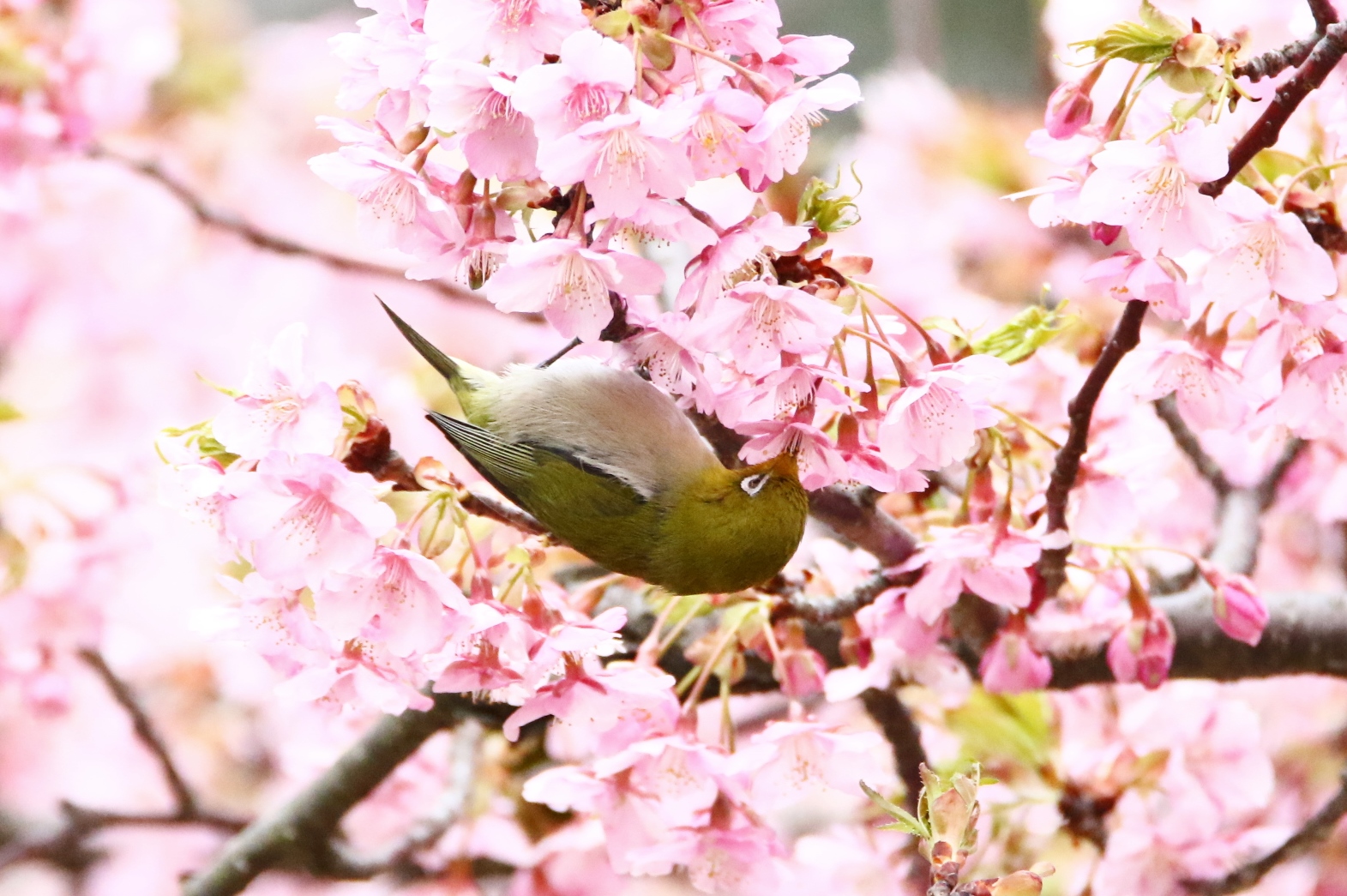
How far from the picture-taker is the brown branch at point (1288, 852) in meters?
1.40

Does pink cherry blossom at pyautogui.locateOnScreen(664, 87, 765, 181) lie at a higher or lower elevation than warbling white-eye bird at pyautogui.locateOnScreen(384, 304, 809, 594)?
higher

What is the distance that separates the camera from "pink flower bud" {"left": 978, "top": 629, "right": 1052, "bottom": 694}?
118 cm

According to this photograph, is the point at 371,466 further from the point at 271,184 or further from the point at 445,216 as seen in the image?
the point at 271,184

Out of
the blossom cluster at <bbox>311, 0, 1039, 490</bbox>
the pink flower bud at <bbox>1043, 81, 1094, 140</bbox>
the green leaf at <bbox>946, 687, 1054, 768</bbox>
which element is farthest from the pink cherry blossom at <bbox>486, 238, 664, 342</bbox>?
the green leaf at <bbox>946, 687, 1054, 768</bbox>

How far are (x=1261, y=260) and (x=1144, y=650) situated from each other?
1.41 ft

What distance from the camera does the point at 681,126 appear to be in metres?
0.74

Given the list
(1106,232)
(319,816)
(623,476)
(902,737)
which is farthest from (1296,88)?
(319,816)

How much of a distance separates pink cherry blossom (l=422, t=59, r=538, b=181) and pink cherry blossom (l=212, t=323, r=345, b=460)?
0.65 feet

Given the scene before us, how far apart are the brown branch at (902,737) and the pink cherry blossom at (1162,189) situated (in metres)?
0.68

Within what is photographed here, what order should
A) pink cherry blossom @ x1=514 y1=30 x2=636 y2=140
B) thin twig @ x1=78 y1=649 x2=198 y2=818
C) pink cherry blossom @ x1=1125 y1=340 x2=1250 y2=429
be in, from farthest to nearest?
thin twig @ x1=78 y1=649 x2=198 y2=818 → pink cherry blossom @ x1=1125 y1=340 x2=1250 y2=429 → pink cherry blossom @ x1=514 y1=30 x2=636 y2=140

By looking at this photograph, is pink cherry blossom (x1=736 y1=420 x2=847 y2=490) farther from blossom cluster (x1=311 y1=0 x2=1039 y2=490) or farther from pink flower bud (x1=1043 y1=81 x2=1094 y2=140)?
pink flower bud (x1=1043 y1=81 x2=1094 y2=140)

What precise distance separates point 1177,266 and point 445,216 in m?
0.54

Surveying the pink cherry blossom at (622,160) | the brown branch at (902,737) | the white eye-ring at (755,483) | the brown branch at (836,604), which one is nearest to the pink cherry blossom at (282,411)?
the pink cherry blossom at (622,160)

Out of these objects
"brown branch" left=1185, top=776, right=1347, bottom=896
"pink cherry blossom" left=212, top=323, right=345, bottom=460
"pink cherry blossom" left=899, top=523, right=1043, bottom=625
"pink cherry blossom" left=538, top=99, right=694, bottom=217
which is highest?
"pink cherry blossom" left=538, top=99, right=694, bottom=217
